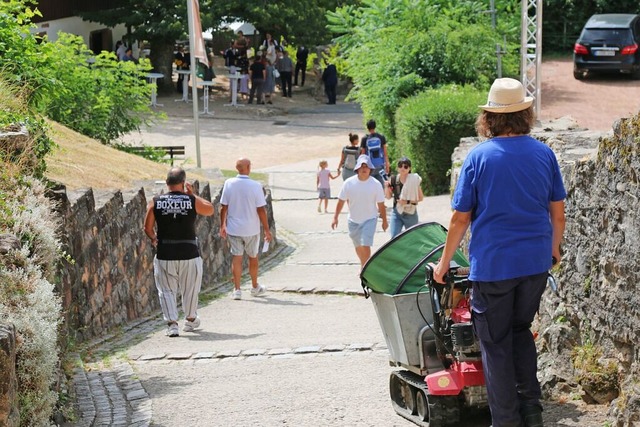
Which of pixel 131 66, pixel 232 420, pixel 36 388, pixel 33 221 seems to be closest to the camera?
pixel 36 388

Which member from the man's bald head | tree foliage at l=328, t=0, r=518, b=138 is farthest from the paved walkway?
tree foliage at l=328, t=0, r=518, b=138

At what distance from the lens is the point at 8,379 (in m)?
5.83

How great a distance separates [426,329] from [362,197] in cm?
718

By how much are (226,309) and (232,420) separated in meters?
5.50

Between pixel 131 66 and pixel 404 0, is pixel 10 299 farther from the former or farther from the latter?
pixel 404 0

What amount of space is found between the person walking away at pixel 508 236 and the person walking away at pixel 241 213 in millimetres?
7201

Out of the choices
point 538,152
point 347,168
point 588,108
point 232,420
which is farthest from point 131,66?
point 538,152

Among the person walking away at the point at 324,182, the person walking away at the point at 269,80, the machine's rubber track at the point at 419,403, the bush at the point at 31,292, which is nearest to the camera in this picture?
the bush at the point at 31,292

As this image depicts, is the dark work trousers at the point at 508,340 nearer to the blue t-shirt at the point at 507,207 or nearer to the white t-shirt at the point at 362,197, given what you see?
the blue t-shirt at the point at 507,207

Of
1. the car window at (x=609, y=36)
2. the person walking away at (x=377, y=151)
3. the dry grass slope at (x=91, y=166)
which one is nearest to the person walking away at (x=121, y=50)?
the car window at (x=609, y=36)

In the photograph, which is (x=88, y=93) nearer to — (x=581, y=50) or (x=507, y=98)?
(x=507, y=98)

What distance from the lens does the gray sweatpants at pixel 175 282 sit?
36.0ft

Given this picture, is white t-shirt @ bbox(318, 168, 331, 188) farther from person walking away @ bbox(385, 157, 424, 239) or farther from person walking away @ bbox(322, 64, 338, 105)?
person walking away @ bbox(322, 64, 338, 105)

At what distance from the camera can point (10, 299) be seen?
6977 mm
